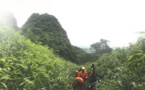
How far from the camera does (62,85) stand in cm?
469

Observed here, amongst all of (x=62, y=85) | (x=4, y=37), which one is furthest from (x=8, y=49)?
(x=62, y=85)

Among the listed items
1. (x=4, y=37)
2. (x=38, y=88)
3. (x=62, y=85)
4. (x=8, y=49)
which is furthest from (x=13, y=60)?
(x=62, y=85)

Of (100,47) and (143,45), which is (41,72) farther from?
(100,47)

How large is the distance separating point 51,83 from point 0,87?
2103 millimetres

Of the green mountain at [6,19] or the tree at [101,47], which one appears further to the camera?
the tree at [101,47]

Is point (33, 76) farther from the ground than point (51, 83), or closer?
farther from the ground

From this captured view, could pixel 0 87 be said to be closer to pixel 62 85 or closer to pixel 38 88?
pixel 38 88

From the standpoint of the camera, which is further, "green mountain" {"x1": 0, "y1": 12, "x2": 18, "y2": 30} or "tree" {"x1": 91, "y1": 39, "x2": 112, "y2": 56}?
"tree" {"x1": 91, "y1": 39, "x2": 112, "y2": 56}

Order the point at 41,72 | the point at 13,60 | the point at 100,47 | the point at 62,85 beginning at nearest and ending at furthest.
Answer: the point at 13,60, the point at 41,72, the point at 62,85, the point at 100,47

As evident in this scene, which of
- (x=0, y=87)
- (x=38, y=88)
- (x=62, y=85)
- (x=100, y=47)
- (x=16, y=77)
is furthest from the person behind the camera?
(x=100, y=47)

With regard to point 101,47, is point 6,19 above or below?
above

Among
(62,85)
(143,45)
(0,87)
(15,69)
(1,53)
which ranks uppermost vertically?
(143,45)

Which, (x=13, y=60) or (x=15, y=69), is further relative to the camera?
(x=13, y=60)

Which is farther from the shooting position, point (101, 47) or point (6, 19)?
point (101, 47)
